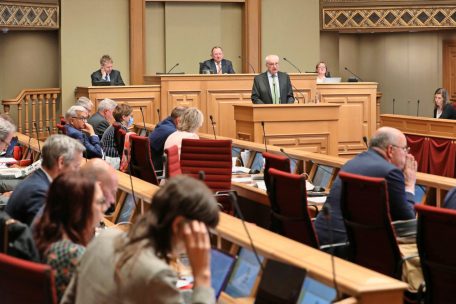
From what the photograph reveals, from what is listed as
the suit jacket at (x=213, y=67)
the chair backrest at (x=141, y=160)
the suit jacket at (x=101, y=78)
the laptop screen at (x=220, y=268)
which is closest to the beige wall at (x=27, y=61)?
the suit jacket at (x=101, y=78)

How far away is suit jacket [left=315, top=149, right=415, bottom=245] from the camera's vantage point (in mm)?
5504

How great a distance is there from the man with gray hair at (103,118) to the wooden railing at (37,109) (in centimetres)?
353

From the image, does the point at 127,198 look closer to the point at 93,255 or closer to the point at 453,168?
the point at 93,255

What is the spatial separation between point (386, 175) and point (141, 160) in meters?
3.15

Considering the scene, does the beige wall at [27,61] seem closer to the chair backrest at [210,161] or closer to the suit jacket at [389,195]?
the chair backrest at [210,161]

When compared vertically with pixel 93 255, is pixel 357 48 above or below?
above

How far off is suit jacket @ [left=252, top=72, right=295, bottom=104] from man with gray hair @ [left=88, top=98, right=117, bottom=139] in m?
2.12

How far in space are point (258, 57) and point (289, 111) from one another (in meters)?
5.60

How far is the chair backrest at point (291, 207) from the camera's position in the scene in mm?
5527

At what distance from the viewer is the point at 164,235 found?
286cm

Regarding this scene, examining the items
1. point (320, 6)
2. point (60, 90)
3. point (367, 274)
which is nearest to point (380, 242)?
point (367, 274)

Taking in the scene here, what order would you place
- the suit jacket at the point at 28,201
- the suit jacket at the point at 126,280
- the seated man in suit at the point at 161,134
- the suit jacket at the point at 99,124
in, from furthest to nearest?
1. the suit jacket at the point at 99,124
2. the seated man in suit at the point at 161,134
3. the suit jacket at the point at 28,201
4. the suit jacket at the point at 126,280

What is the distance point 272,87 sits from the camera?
12438 mm

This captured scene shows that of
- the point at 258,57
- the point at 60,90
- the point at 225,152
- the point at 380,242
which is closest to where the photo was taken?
the point at 380,242
